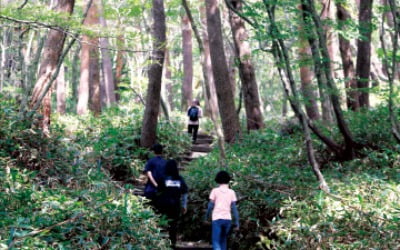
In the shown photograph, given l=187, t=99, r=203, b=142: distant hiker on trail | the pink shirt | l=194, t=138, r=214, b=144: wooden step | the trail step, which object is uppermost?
l=187, t=99, r=203, b=142: distant hiker on trail

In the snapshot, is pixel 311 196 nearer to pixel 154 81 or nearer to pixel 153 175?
pixel 153 175

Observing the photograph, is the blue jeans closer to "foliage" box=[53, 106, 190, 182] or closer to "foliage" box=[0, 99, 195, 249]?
"foliage" box=[0, 99, 195, 249]

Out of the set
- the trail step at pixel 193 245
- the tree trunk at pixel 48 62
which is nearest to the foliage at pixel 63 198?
the trail step at pixel 193 245

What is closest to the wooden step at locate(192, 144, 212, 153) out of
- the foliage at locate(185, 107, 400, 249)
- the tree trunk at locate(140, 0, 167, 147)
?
the tree trunk at locate(140, 0, 167, 147)

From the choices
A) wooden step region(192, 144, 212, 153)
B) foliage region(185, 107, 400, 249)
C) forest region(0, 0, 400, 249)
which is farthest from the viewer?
wooden step region(192, 144, 212, 153)

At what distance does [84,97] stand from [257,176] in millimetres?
11550

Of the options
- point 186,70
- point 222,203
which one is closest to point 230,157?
point 222,203

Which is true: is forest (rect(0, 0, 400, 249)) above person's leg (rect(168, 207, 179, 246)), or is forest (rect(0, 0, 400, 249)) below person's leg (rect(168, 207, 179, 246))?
above

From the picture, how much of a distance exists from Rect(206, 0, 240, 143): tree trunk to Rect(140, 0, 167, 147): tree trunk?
79.1 inches

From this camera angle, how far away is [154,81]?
44.0ft

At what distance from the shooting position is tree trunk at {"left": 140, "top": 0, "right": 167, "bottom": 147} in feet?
42.3

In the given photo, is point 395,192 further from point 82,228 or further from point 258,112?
point 258,112

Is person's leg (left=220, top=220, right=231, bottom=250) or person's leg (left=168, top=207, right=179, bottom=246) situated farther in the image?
person's leg (left=168, top=207, right=179, bottom=246)

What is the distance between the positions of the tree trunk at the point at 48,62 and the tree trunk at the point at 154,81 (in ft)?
7.56
